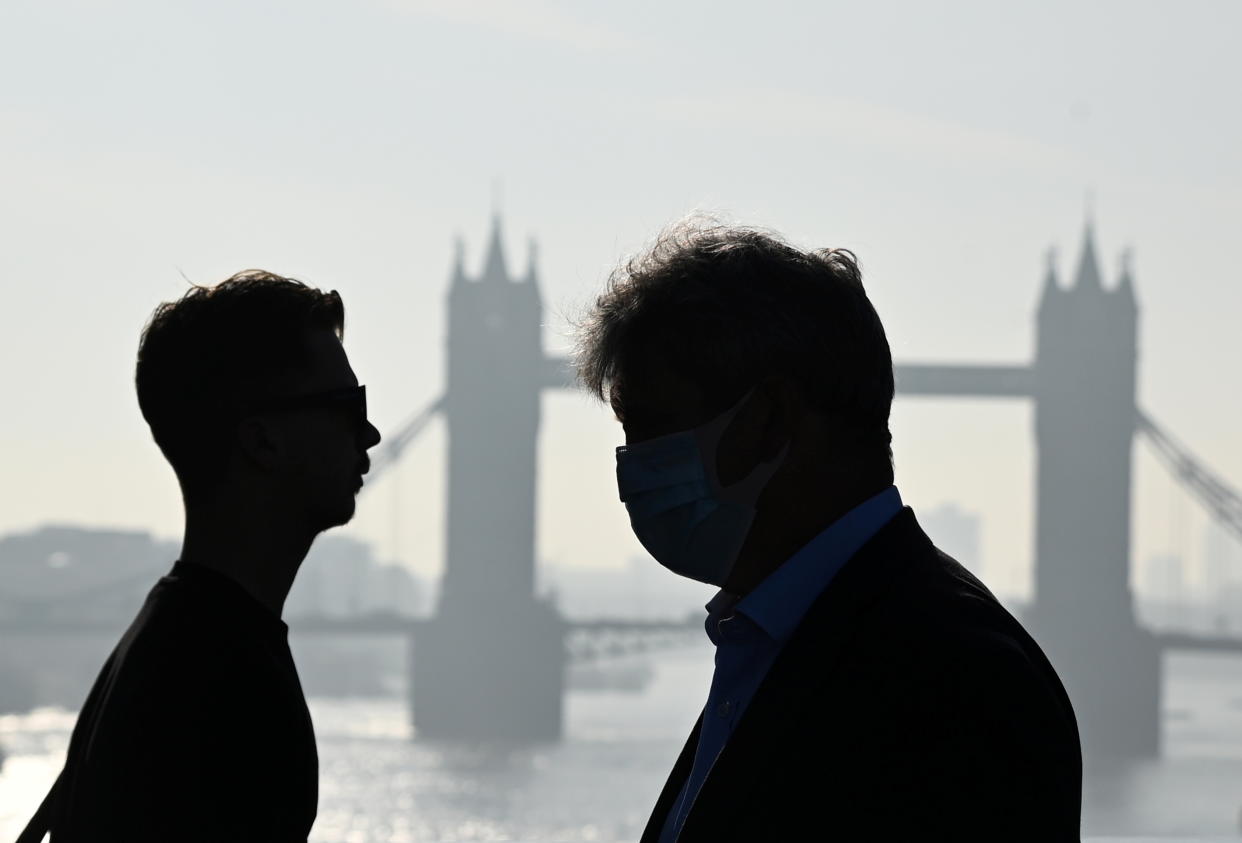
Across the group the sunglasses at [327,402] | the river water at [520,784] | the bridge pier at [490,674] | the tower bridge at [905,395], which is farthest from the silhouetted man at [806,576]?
the bridge pier at [490,674]

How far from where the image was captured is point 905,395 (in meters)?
50.4

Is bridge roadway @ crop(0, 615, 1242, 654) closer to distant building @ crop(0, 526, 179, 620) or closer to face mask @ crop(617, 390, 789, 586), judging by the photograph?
distant building @ crop(0, 526, 179, 620)

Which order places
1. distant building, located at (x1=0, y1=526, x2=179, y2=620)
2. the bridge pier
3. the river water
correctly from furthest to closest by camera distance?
distant building, located at (x1=0, y1=526, x2=179, y2=620), the bridge pier, the river water

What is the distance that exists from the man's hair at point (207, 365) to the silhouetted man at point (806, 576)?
273mm

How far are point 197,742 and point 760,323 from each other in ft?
1.68

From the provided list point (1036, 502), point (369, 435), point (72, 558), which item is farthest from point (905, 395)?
point (369, 435)

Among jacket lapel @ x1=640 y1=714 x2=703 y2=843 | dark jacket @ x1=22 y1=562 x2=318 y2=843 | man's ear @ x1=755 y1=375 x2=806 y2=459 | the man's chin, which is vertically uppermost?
man's ear @ x1=755 y1=375 x2=806 y2=459

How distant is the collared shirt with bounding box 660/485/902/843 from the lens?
1.27 meters

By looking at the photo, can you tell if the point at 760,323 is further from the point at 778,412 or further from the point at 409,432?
the point at 409,432

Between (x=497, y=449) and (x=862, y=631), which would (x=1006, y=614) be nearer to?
(x=862, y=631)

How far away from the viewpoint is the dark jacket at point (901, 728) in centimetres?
109

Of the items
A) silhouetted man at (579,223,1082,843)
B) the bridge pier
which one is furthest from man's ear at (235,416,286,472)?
the bridge pier

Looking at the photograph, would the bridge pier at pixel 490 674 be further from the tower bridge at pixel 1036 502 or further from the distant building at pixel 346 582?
the distant building at pixel 346 582

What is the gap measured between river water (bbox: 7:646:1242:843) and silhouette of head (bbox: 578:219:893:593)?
27.8m
